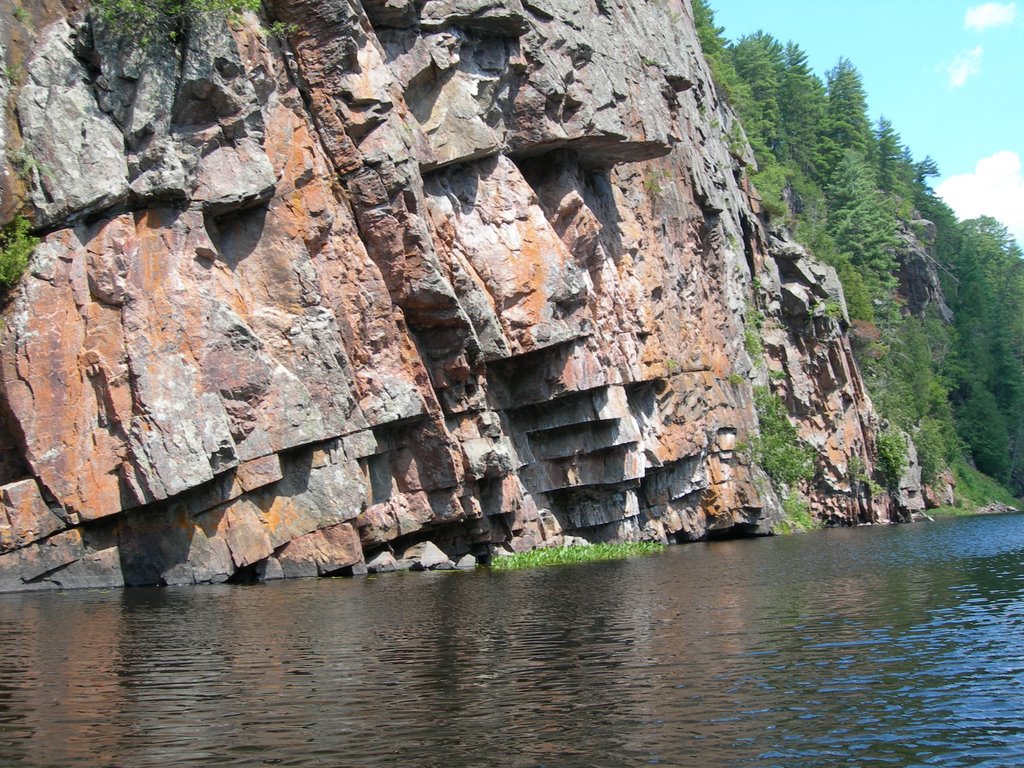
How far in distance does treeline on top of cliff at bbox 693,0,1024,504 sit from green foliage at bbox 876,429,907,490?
5296 mm

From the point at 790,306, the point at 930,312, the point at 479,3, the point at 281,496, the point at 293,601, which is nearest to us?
the point at 293,601

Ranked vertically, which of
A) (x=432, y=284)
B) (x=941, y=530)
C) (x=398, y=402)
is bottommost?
(x=941, y=530)

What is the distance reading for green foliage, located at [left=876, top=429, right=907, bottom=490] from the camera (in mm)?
76875

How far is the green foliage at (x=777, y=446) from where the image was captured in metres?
62.6

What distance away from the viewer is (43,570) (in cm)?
2916

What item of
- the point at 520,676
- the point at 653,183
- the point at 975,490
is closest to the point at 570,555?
the point at 653,183

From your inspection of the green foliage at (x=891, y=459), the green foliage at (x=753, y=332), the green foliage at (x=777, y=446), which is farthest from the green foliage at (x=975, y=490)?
the green foliage at (x=753, y=332)

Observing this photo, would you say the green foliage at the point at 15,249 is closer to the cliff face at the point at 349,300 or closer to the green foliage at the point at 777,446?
the cliff face at the point at 349,300

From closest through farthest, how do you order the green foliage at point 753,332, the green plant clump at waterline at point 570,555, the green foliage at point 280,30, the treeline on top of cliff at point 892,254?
the green foliage at point 280,30
the green plant clump at waterline at point 570,555
the green foliage at point 753,332
the treeline on top of cliff at point 892,254

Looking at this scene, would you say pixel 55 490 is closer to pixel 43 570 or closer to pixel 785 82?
pixel 43 570

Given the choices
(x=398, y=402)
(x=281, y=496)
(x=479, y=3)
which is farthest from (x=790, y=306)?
(x=281, y=496)

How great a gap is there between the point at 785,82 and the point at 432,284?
82.9 meters

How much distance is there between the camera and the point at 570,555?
139ft

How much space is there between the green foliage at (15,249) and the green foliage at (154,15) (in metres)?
7.07
